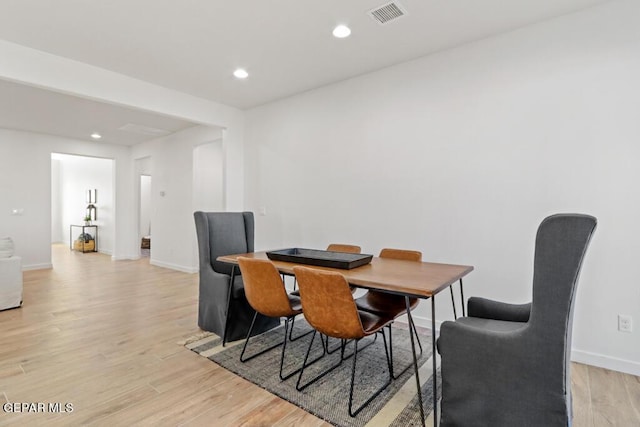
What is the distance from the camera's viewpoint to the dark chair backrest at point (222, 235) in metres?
3.07

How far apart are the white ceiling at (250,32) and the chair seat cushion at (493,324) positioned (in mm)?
2256

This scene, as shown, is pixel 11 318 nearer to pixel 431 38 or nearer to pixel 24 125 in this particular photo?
pixel 24 125

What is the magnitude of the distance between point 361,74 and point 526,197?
2.16m

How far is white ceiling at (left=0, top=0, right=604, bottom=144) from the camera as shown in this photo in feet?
8.16

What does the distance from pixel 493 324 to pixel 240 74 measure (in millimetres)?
3458

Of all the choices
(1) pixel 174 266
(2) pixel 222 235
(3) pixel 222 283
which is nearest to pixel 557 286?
(3) pixel 222 283

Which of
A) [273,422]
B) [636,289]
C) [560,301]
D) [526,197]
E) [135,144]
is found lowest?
[273,422]

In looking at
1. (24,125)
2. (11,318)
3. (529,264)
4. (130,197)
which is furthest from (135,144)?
(529,264)

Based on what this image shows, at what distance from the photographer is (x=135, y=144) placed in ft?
24.0

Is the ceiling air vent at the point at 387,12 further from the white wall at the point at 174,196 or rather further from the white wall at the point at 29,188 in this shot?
the white wall at the point at 29,188

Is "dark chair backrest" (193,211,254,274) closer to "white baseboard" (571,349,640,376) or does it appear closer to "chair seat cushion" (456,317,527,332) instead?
"chair seat cushion" (456,317,527,332)

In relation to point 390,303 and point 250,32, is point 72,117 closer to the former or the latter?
point 250,32

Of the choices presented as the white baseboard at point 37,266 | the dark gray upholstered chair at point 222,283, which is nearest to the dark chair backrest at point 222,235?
the dark gray upholstered chair at point 222,283

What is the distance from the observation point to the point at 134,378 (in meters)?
2.26
